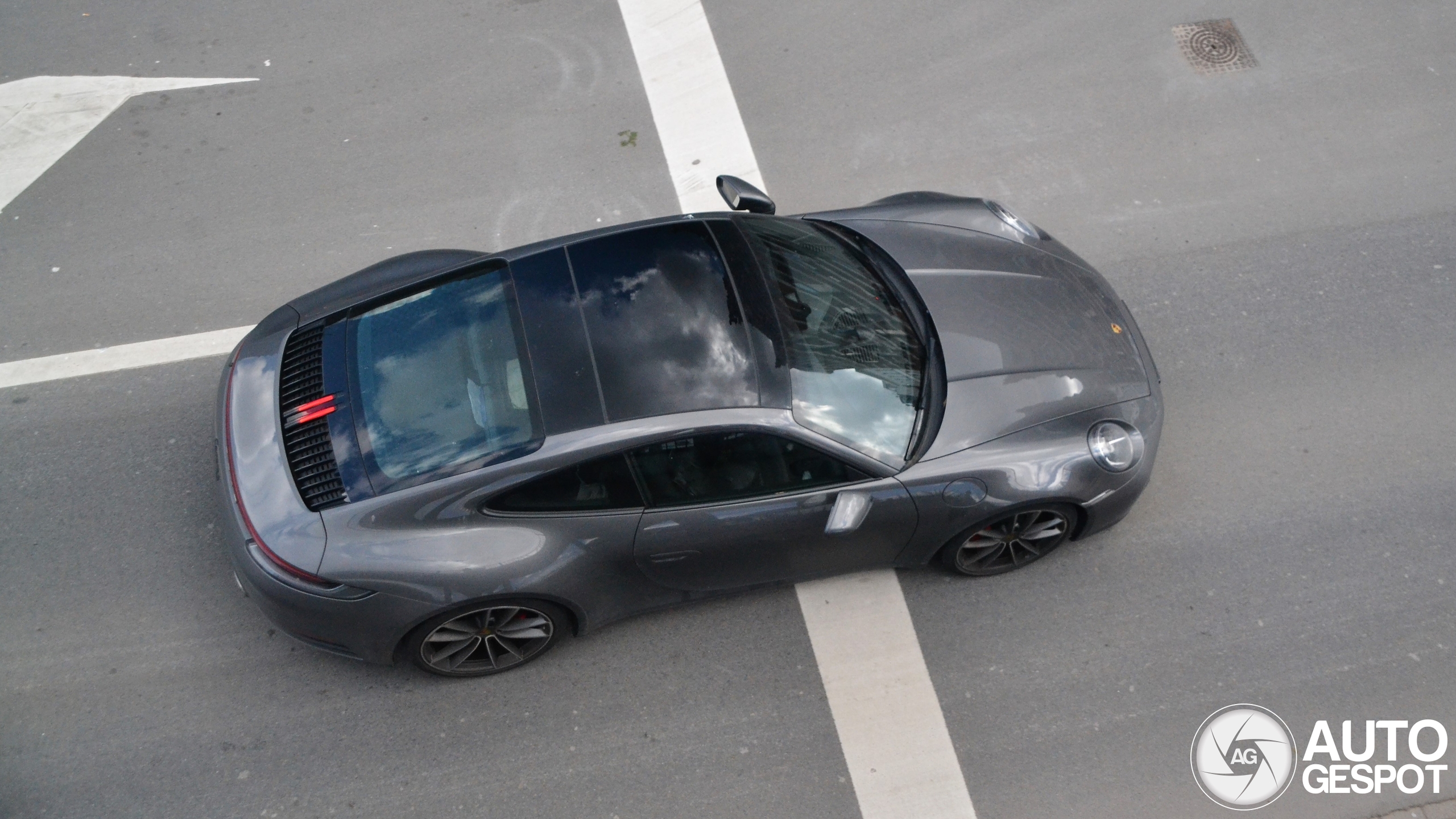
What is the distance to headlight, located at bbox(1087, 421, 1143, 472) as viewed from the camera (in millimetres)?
4504

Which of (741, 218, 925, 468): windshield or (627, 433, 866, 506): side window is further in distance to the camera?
(741, 218, 925, 468): windshield

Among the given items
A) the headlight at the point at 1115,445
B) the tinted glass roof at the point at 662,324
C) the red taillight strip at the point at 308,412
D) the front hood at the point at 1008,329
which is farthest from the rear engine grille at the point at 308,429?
the headlight at the point at 1115,445

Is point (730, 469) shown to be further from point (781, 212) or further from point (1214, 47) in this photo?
point (1214, 47)

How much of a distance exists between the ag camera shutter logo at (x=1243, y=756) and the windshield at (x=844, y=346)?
78.8 inches

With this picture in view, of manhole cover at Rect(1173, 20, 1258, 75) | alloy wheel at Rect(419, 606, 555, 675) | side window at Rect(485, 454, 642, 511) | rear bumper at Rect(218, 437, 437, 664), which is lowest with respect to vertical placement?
alloy wheel at Rect(419, 606, 555, 675)

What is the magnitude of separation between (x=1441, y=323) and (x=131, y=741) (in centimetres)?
750

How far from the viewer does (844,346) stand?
4324 millimetres

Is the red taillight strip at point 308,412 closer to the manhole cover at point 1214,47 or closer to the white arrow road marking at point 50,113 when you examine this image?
the white arrow road marking at point 50,113

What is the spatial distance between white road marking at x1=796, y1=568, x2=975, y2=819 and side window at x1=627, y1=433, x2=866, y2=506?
935 mm

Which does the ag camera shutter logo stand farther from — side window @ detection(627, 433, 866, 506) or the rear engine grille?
the rear engine grille

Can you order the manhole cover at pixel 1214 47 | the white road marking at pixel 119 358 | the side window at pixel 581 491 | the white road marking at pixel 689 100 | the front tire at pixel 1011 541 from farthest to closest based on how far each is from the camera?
the manhole cover at pixel 1214 47 → the white road marking at pixel 689 100 → the white road marking at pixel 119 358 → the front tire at pixel 1011 541 → the side window at pixel 581 491

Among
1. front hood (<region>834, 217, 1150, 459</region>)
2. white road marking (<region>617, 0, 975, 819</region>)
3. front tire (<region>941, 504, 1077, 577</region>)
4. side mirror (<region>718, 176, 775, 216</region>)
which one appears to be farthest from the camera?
side mirror (<region>718, 176, 775, 216</region>)

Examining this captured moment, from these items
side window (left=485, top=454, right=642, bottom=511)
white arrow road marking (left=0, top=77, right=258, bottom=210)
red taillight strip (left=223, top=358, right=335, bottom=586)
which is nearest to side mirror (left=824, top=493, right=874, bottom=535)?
side window (left=485, top=454, right=642, bottom=511)

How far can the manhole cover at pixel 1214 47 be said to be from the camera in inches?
278
